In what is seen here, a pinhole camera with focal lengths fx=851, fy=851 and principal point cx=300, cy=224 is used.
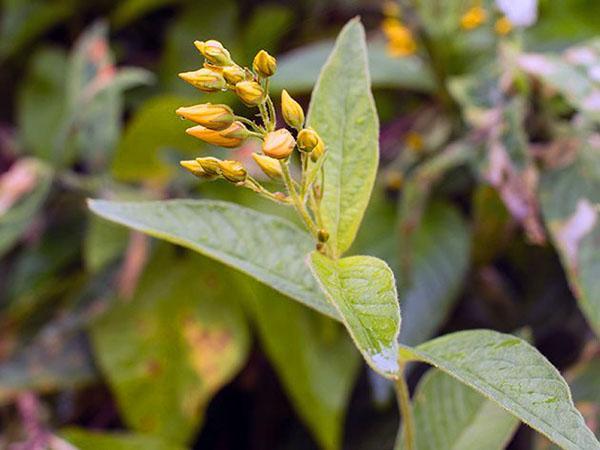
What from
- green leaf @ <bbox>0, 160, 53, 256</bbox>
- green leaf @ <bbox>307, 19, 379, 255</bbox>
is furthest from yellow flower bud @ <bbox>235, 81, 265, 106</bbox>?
green leaf @ <bbox>0, 160, 53, 256</bbox>

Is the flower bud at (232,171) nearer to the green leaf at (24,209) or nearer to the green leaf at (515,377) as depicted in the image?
the green leaf at (515,377)

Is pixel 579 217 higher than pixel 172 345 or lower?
higher

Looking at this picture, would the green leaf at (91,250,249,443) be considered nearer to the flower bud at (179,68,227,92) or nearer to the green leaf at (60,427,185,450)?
the green leaf at (60,427,185,450)

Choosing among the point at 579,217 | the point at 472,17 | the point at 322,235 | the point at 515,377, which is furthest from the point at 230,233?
the point at 472,17

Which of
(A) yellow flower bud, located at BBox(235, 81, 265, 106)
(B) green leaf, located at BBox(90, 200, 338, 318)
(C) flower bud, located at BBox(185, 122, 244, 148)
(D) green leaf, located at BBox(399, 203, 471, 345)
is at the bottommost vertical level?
(D) green leaf, located at BBox(399, 203, 471, 345)

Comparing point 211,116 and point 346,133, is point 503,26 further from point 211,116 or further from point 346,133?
point 211,116
